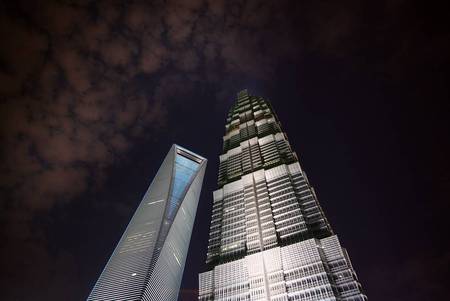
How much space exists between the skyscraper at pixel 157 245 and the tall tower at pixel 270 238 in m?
13.5

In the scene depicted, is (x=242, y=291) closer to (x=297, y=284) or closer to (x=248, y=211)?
(x=297, y=284)

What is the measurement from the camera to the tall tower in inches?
2876

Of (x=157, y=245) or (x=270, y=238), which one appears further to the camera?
(x=157, y=245)

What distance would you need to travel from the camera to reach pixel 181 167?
500 ft

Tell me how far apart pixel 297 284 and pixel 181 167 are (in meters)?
93.1

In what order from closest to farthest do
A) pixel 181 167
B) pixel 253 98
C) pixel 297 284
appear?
pixel 297 284 → pixel 181 167 → pixel 253 98

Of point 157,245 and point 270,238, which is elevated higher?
point 157,245

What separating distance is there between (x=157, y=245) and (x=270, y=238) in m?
38.1

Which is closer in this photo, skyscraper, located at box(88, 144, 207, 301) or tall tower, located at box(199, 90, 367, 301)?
tall tower, located at box(199, 90, 367, 301)

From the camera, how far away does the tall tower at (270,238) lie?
240ft

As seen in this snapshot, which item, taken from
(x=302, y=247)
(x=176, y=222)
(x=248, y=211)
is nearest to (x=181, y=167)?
(x=176, y=222)

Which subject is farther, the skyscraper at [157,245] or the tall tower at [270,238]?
the skyscraper at [157,245]

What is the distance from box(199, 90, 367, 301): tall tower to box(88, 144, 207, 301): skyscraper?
1348cm

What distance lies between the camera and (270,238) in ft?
304
